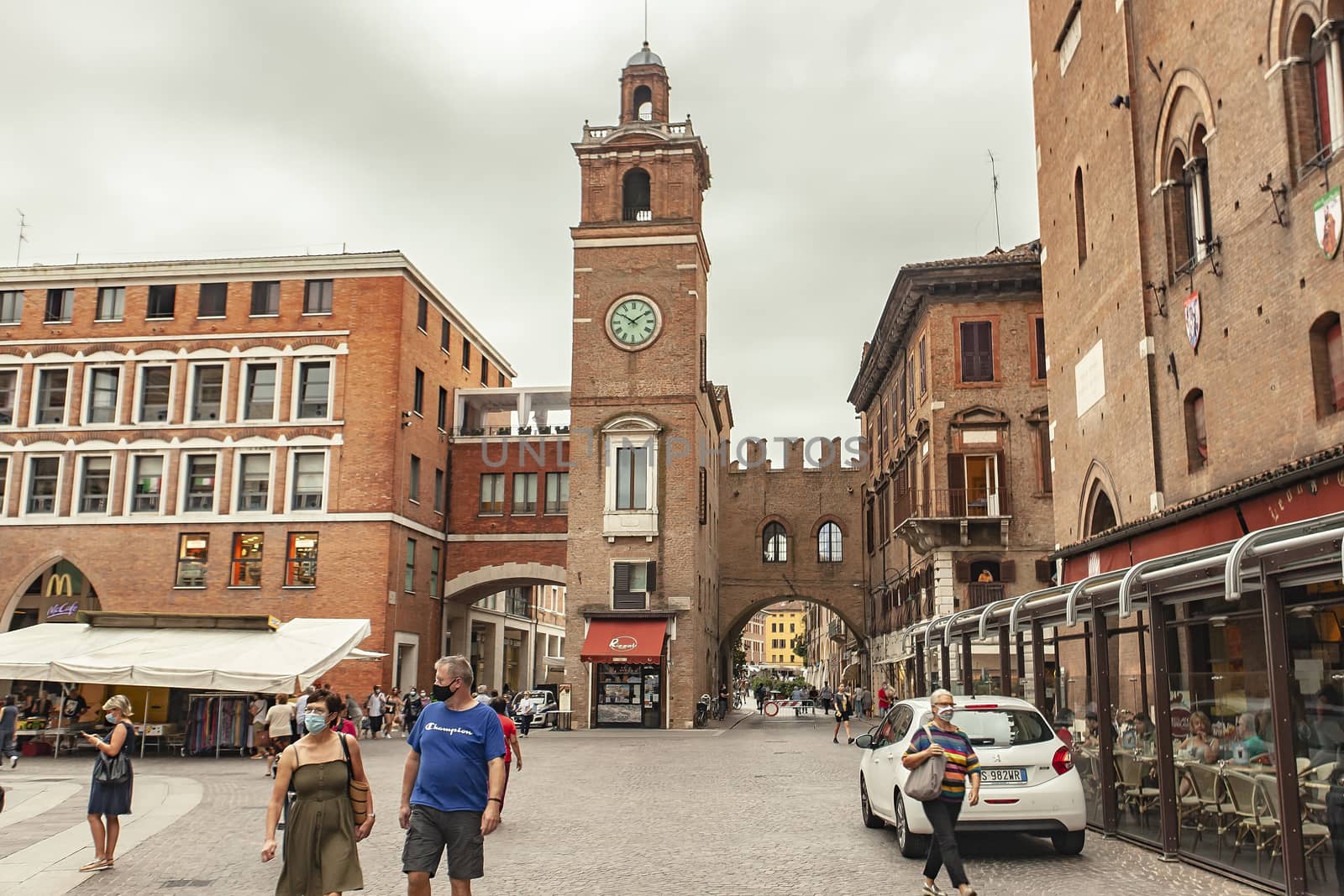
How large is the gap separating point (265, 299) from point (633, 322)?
43.5 ft

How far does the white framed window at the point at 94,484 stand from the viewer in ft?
140

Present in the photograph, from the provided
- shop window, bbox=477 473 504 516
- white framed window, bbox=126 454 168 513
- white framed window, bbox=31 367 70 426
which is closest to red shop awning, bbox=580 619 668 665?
shop window, bbox=477 473 504 516

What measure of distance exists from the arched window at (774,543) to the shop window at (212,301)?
2487 cm

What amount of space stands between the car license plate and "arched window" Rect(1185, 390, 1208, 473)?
865 centimetres

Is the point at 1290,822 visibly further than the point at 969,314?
No

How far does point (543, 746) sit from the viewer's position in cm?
3094

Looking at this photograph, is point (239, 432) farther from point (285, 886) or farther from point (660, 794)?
point (285, 886)

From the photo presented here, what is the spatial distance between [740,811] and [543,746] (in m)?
15.7

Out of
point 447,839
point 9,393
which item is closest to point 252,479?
point 9,393

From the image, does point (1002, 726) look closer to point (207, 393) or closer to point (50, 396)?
point (207, 393)

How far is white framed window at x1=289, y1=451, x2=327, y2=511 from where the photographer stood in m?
41.9

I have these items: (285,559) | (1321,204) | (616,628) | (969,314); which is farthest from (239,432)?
Result: (1321,204)

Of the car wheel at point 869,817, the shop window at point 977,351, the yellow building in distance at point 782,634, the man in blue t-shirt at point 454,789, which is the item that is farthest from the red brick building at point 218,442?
the yellow building in distance at point 782,634

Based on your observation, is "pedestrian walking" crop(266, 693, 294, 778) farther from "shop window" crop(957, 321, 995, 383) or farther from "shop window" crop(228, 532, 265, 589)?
"shop window" crop(957, 321, 995, 383)
